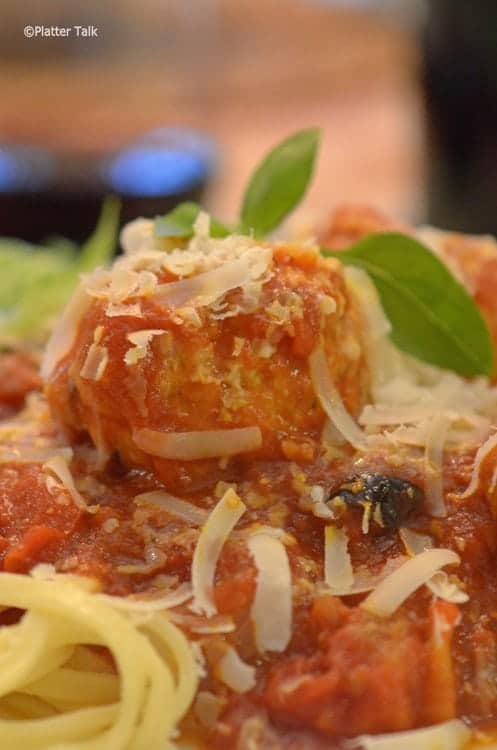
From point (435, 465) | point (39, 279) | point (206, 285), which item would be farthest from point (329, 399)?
point (39, 279)

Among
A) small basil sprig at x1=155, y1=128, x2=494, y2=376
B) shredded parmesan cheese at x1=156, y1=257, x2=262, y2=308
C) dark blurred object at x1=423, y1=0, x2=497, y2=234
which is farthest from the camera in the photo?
dark blurred object at x1=423, y1=0, x2=497, y2=234

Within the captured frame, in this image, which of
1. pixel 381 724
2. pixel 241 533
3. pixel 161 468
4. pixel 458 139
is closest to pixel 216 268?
pixel 161 468

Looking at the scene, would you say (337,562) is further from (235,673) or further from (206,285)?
(206,285)

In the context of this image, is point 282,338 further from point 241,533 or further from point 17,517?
point 17,517

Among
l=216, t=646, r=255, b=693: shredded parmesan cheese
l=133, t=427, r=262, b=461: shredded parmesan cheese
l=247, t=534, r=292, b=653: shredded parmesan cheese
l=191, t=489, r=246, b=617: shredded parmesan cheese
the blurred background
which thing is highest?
l=133, t=427, r=262, b=461: shredded parmesan cheese

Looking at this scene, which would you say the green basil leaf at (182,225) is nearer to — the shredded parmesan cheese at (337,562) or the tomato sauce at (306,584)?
the tomato sauce at (306,584)

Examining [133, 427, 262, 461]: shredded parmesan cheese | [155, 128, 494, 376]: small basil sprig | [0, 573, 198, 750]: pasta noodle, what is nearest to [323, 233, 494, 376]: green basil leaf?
[155, 128, 494, 376]: small basil sprig

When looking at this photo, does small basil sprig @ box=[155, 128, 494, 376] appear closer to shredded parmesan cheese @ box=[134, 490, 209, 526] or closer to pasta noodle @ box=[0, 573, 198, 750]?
shredded parmesan cheese @ box=[134, 490, 209, 526]
